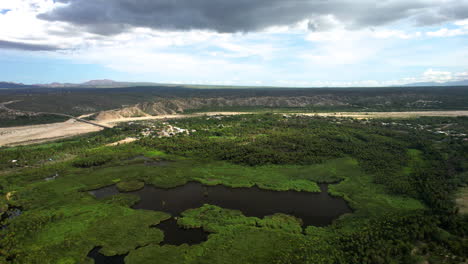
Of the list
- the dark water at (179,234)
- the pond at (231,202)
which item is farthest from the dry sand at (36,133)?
the dark water at (179,234)

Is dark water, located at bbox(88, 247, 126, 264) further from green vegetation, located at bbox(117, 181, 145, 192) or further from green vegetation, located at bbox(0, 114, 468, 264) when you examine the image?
green vegetation, located at bbox(117, 181, 145, 192)

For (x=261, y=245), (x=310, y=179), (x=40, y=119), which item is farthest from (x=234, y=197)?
(x=40, y=119)

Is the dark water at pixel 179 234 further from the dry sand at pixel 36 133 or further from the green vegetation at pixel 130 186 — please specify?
the dry sand at pixel 36 133

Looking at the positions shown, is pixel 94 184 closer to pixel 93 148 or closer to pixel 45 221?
pixel 45 221

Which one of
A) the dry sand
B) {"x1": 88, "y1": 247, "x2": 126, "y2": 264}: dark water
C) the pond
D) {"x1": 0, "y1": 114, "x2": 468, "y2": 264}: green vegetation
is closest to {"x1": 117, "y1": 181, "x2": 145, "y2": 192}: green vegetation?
{"x1": 0, "y1": 114, "x2": 468, "y2": 264}: green vegetation

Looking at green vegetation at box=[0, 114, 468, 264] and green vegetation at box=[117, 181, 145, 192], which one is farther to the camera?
green vegetation at box=[117, 181, 145, 192]

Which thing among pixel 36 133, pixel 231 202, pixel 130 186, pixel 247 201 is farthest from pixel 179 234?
pixel 36 133
